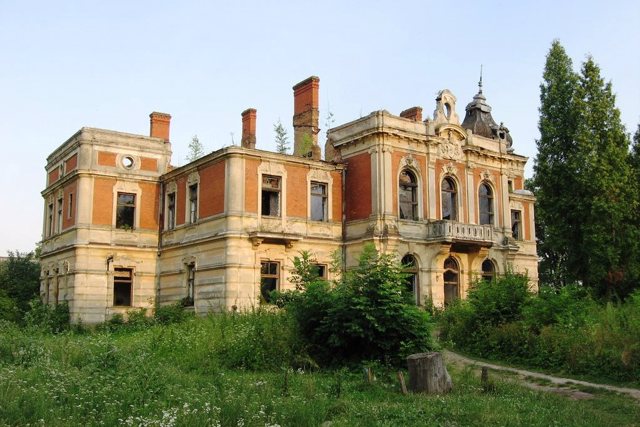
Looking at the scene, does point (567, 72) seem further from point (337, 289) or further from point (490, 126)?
point (337, 289)

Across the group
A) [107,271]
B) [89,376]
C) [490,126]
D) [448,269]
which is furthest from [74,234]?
[490,126]

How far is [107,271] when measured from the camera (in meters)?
29.7

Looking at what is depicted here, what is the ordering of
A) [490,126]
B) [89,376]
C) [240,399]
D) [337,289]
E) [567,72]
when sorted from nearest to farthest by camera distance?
1. [240,399]
2. [89,376]
3. [337,289]
4. [567,72]
5. [490,126]

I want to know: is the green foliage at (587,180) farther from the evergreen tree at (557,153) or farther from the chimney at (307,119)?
the chimney at (307,119)

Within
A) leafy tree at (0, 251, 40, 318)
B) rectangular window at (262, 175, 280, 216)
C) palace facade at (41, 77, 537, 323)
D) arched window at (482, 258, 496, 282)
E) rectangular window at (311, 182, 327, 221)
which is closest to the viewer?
palace facade at (41, 77, 537, 323)

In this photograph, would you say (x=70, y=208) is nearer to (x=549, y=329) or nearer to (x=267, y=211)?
(x=267, y=211)

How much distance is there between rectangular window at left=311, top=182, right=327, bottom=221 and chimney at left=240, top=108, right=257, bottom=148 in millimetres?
5199

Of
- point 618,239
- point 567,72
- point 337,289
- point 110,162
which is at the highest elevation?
point 567,72

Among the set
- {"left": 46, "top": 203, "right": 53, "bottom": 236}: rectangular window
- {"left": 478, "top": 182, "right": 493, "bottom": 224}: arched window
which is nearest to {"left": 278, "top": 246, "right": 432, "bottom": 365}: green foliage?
{"left": 478, "top": 182, "right": 493, "bottom": 224}: arched window

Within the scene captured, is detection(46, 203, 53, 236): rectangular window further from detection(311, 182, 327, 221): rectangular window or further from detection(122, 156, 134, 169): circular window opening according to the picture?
detection(311, 182, 327, 221): rectangular window

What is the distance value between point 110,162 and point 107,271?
491 cm

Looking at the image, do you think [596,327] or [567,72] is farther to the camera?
[567,72]

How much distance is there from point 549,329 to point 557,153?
57.0ft

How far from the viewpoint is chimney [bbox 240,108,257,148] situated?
3316 cm
